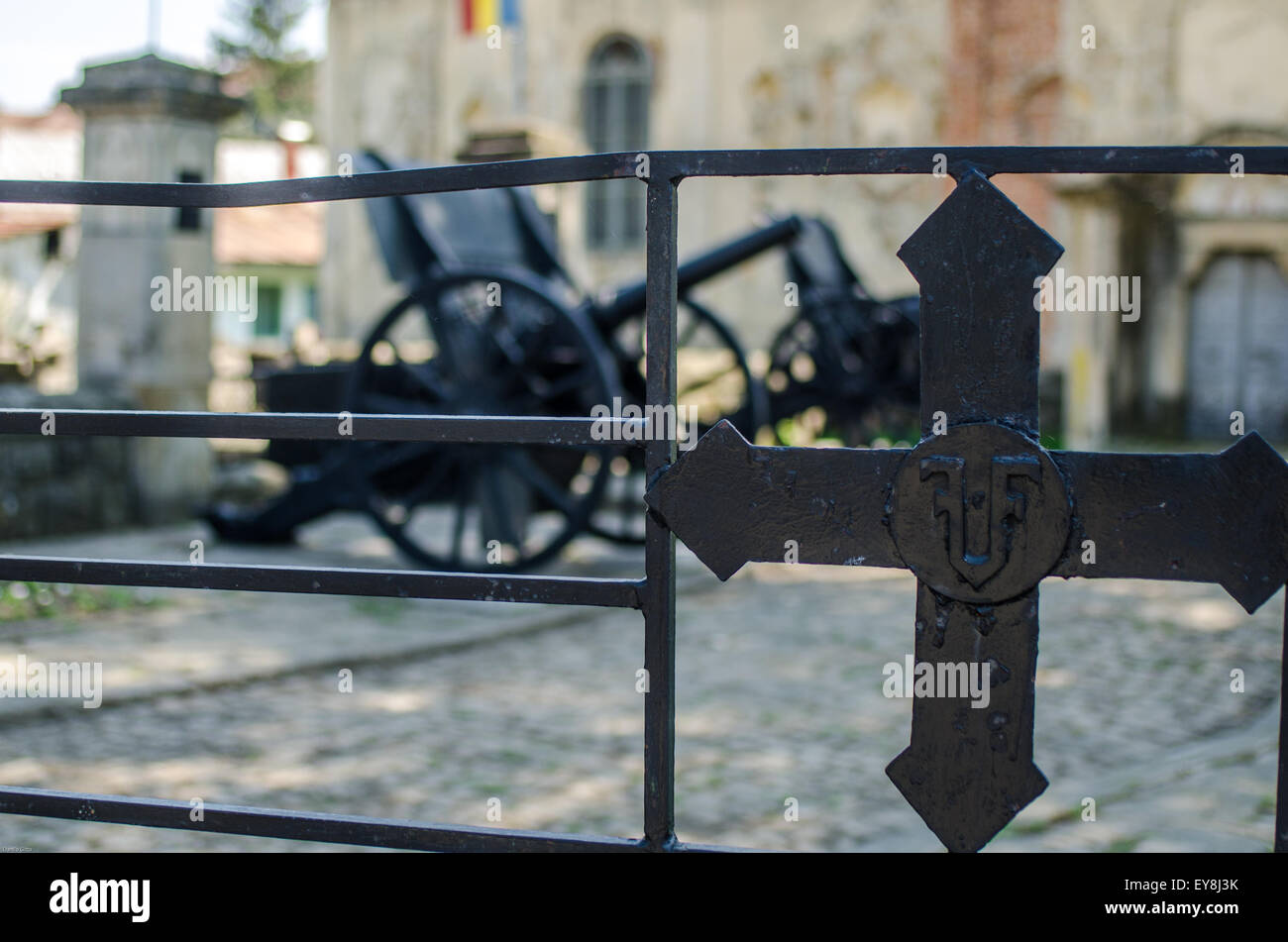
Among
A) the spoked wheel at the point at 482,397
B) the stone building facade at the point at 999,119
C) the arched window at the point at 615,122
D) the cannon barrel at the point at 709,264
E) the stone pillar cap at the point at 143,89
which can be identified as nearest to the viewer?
the spoked wheel at the point at 482,397

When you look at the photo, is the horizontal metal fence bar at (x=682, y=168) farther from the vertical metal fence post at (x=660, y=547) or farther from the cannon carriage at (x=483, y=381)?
the cannon carriage at (x=483, y=381)

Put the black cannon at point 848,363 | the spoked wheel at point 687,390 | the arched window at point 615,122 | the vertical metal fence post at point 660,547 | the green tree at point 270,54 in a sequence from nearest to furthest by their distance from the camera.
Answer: the vertical metal fence post at point 660,547 < the spoked wheel at point 687,390 < the black cannon at point 848,363 < the arched window at point 615,122 < the green tree at point 270,54

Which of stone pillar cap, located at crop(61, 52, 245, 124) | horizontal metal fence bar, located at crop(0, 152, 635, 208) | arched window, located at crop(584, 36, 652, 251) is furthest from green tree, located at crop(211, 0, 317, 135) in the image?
horizontal metal fence bar, located at crop(0, 152, 635, 208)

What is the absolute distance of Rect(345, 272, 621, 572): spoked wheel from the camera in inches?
257

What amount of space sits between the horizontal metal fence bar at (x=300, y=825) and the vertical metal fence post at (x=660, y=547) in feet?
0.24

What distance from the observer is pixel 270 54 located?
154 feet

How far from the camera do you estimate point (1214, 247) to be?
57.2 feet

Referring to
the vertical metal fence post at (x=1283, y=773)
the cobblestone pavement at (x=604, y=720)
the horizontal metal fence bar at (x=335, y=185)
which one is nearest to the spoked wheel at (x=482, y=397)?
the cobblestone pavement at (x=604, y=720)

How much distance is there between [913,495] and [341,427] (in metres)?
0.64

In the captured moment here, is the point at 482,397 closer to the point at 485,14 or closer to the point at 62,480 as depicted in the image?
the point at 62,480

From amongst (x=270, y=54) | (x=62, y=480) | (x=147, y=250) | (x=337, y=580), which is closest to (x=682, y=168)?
(x=337, y=580)

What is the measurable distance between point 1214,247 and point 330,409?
1332 centimetres

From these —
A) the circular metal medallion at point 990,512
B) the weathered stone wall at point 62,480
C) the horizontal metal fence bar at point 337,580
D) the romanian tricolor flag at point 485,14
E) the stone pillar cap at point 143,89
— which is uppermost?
the romanian tricolor flag at point 485,14

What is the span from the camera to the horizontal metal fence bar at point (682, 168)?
1448 mm
